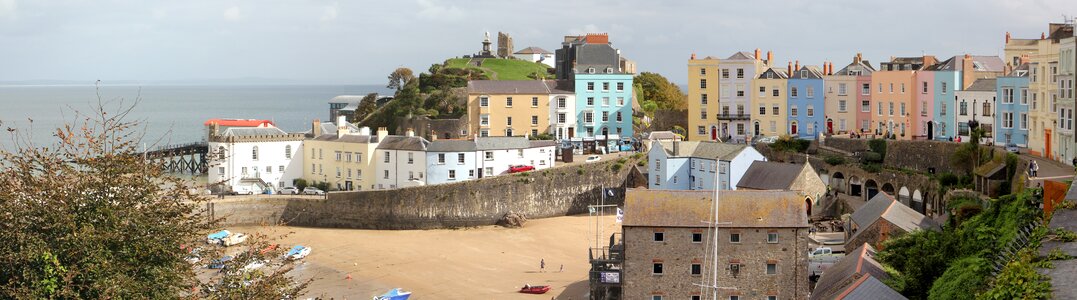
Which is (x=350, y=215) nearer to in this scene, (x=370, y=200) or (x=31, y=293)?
(x=370, y=200)

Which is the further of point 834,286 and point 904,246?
point 904,246

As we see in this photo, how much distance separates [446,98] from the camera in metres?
66.7

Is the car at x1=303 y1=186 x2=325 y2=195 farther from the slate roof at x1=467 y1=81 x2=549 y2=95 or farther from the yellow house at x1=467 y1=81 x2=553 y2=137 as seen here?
the slate roof at x1=467 y1=81 x2=549 y2=95

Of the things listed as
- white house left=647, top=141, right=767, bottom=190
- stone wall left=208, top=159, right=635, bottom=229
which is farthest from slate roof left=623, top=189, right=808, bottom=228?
stone wall left=208, top=159, right=635, bottom=229

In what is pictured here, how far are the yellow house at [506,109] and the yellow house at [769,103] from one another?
429 inches

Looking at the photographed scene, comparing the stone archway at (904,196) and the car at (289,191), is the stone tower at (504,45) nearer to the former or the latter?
the car at (289,191)

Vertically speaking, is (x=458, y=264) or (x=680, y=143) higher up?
(x=680, y=143)

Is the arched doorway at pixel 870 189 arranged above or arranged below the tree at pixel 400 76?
below

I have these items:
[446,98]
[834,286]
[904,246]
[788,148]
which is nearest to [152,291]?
[834,286]

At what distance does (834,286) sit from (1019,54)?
30.7 metres

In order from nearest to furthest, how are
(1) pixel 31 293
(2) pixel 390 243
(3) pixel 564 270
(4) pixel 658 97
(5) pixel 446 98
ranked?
(1) pixel 31 293 → (3) pixel 564 270 → (2) pixel 390 243 → (5) pixel 446 98 → (4) pixel 658 97

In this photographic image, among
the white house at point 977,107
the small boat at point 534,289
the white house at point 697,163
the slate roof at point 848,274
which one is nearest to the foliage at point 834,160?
the white house at point 697,163

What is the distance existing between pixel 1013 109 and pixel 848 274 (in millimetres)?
20800

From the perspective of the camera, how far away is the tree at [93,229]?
1611 centimetres
